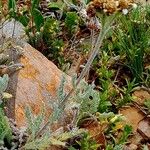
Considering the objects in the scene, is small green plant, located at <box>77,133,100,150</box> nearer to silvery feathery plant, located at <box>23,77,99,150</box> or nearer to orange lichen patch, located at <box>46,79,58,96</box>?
silvery feathery plant, located at <box>23,77,99,150</box>

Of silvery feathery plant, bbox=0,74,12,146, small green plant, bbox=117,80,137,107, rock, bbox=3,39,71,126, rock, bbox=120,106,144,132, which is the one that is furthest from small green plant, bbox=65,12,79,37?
silvery feathery plant, bbox=0,74,12,146

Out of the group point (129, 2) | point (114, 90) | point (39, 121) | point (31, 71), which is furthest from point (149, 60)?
point (129, 2)

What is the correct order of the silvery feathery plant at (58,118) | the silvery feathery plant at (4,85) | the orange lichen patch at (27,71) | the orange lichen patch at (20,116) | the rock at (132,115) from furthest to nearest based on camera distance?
1. the rock at (132,115)
2. the orange lichen patch at (27,71)
3. the orange lichen patch at (20,116)
4. the silvery feathery plant at (4,85)
5. the silvery feathery plant at (58,118)

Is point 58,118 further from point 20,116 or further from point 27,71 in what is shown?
point 27,71

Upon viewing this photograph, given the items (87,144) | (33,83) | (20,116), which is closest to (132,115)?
(87,144)

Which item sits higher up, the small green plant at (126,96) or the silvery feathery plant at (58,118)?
the silvery feathery plant at (58,118)

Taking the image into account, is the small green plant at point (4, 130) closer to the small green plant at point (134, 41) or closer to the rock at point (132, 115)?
the rock at point (132, 115)

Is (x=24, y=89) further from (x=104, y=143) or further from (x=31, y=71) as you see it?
(x=104, y=143)

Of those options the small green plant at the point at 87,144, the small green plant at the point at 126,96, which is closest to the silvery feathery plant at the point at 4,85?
the small green plant at the point at 87,144

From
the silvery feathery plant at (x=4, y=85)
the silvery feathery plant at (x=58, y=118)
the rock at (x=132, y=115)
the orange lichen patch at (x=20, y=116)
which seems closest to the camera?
the silvery feathery plant at (x=58, y=118)

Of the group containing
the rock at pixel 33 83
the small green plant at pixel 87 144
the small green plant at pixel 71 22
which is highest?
the small green plant at pixel 71 22
